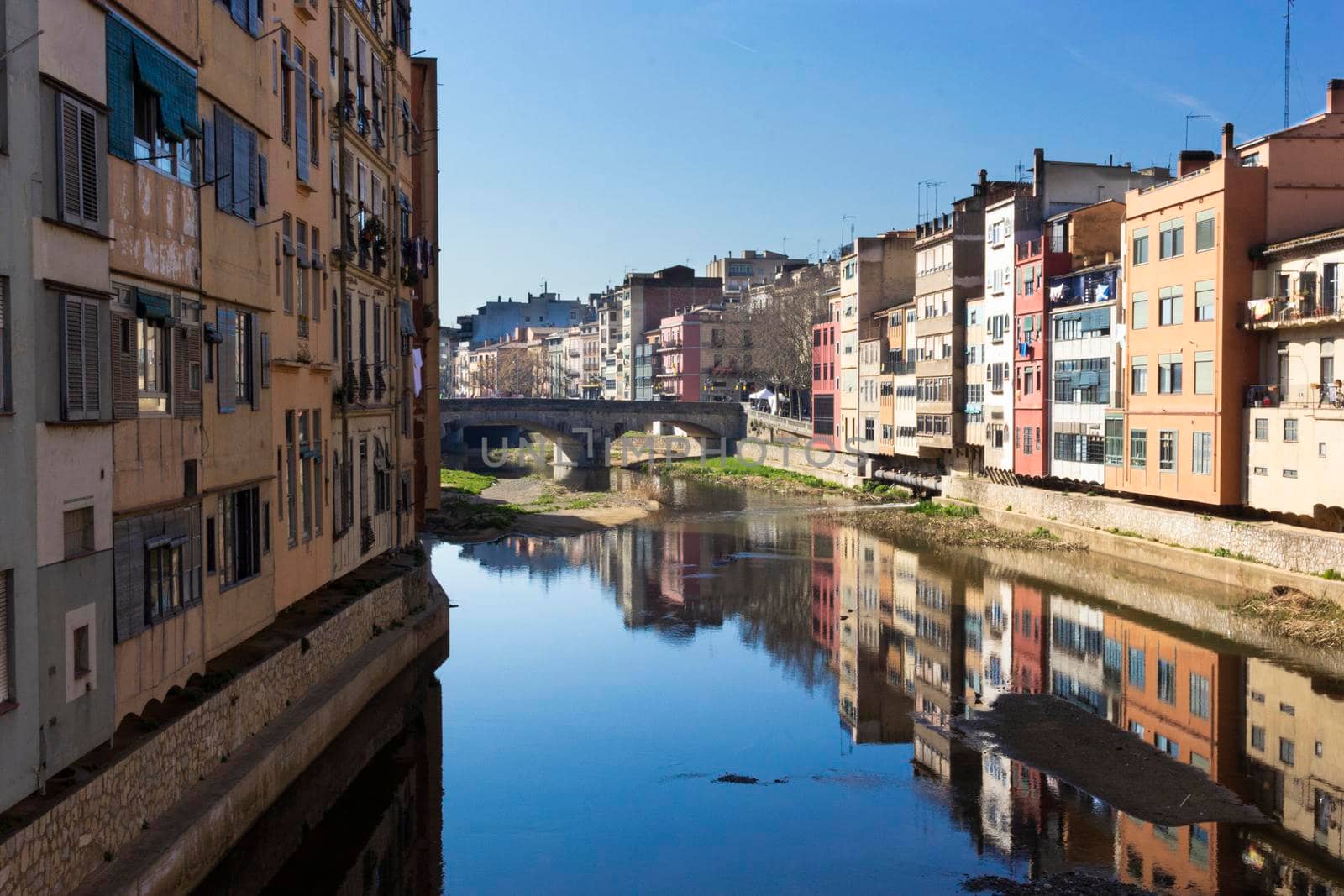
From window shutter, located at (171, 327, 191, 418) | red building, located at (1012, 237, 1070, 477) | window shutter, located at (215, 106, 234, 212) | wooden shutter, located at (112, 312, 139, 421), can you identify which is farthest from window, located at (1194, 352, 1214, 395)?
wooden shutter, located at (112, 312, 139, 421)

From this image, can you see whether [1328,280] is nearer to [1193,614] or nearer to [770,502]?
[1193,614]

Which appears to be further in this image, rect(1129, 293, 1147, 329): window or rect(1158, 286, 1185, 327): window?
rect(1129, 293, 1147, 329): window

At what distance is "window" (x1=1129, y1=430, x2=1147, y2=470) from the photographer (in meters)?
39.0

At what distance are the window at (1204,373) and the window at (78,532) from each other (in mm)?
30902

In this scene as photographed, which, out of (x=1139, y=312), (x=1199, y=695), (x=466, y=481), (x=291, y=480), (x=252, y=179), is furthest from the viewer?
(x=466, y=481)

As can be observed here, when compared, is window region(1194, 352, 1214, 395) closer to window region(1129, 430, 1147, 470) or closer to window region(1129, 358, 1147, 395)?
window region(1129, 358, 1147, 395)

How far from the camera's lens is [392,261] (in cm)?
2880

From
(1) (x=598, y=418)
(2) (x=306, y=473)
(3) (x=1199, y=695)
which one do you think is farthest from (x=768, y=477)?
(2) (x=306, y=473)

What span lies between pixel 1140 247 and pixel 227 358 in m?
30.9

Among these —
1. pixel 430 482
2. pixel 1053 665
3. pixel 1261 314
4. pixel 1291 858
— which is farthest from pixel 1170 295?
pixel 1291 858

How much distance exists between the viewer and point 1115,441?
41.0 metres

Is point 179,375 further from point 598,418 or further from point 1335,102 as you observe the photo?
point 598,418

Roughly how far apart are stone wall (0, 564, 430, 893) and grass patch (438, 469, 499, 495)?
46.3 meters

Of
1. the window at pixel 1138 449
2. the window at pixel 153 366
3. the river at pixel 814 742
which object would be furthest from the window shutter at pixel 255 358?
the window at pixel 1138 449
